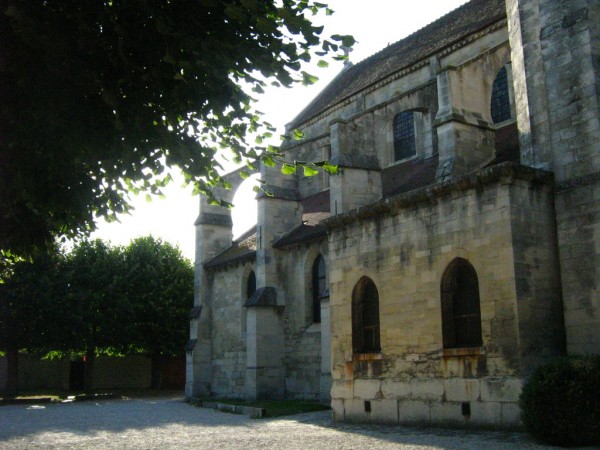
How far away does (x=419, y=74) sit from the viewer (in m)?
23.0

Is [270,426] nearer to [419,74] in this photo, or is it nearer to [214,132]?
[214,132]

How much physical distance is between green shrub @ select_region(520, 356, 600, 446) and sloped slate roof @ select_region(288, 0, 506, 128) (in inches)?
514

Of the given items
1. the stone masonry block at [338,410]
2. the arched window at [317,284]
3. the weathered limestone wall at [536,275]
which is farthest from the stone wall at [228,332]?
the weathered limestone wall at [536,275]

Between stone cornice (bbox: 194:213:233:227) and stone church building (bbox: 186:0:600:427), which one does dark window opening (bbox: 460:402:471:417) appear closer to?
stone church building (bbox: 186:0:600:427)

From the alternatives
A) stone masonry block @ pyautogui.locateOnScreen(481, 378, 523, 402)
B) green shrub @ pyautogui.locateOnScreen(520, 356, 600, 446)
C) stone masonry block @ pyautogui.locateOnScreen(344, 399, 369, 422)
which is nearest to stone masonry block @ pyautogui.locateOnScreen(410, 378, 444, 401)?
stone masonry block @ pyautogui.locateOnScreen(481, 378, 523, 402)

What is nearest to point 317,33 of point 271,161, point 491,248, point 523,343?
point 271,161

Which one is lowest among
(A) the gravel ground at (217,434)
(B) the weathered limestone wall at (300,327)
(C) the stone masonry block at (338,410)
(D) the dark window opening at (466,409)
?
(A) the gravel ground at (217,434)

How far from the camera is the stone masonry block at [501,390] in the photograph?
11.1m

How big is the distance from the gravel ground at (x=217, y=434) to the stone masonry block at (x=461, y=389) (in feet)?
2.06

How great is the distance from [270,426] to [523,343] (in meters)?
5.89

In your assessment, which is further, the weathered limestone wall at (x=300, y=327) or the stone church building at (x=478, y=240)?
the weathered limestone wall at (x=300, y=327)

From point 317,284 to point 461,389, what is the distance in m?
9.96

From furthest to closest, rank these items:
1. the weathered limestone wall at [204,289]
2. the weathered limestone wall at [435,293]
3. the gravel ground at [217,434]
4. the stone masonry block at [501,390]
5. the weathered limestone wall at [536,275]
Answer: the weathered limestone wall at [204,289], the weathered limestone wall at [435,293], the weathered limestone wall at [536,275], the stone masonry block at [501,390], the gravel ground at [217,434]

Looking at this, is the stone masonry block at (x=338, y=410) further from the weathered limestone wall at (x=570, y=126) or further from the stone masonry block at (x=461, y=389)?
the weathered limestone wall at (x=570, y=126)
